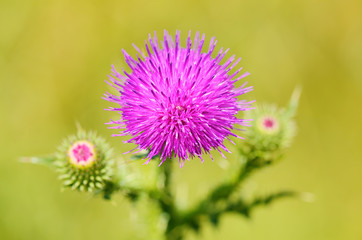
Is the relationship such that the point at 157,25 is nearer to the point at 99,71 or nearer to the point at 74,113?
the point at 99,71

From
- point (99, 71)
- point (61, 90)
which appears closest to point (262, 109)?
point (99, 71)

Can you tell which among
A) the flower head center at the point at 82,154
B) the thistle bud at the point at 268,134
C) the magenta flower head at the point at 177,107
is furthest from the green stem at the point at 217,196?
the flower head center at the point at 82,154

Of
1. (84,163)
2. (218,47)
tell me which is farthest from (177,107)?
(218,47)

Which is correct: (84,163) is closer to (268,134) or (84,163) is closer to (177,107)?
(177,107)

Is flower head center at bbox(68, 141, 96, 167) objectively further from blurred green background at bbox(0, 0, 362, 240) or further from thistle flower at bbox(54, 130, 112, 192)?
blurred green background at bbox(0, 0, 362, 240)

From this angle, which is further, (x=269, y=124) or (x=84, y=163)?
(x=269, y=124)

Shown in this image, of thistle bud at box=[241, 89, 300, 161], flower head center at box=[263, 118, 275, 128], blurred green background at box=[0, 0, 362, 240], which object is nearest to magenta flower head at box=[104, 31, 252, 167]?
thistle bud at box=[241, 89, 300, 161]
